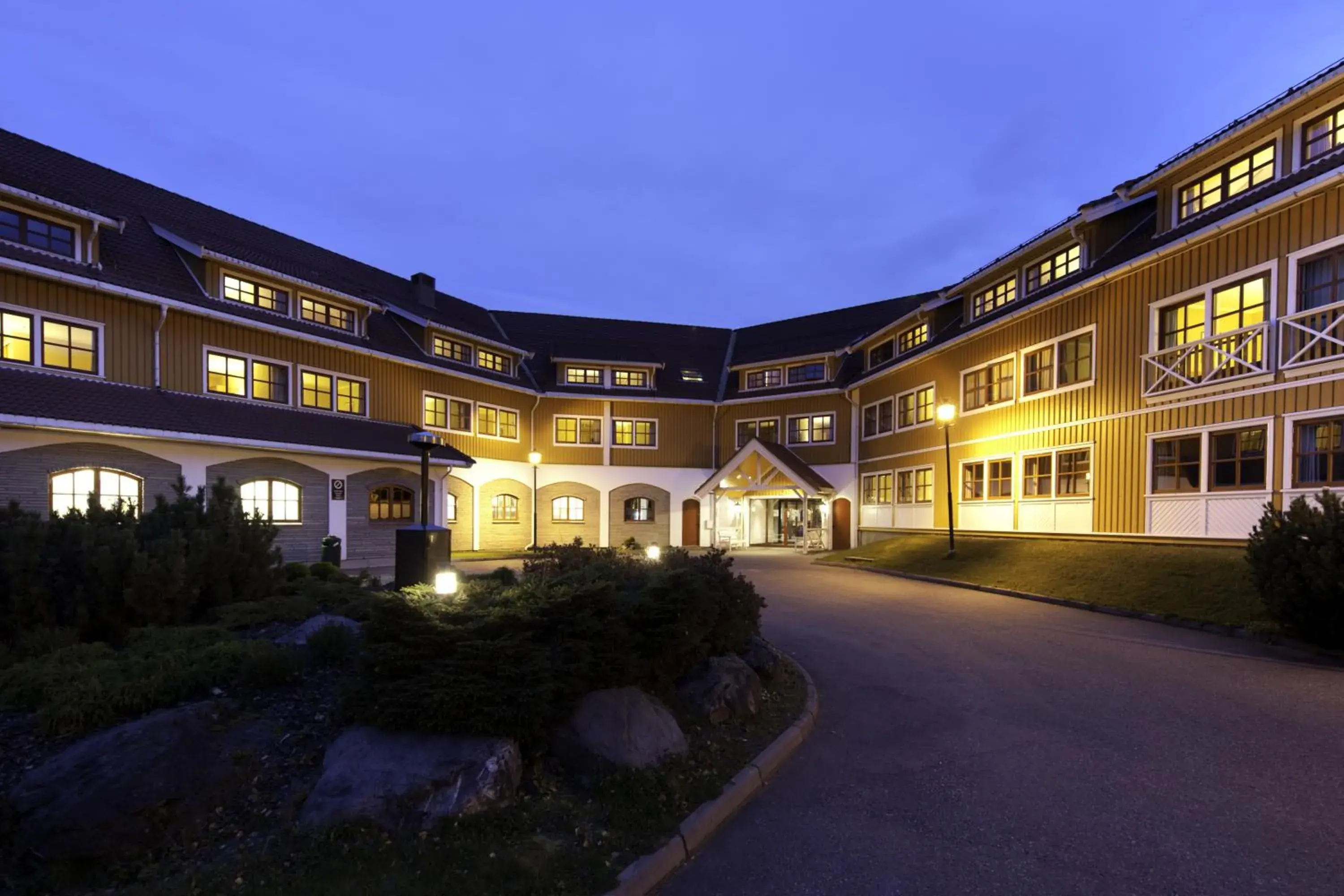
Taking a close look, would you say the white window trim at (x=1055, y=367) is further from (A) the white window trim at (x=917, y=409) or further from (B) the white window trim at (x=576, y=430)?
(B) the white window trim at (x=576, y=430)

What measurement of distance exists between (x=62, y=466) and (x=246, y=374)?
18.8ft

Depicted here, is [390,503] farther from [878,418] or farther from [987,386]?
[987,386]

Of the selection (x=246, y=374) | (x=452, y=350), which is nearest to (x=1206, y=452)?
(x=452, y=350)

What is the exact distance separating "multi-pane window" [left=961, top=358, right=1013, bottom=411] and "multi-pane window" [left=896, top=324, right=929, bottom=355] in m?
3.40

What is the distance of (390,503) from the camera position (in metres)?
23.0

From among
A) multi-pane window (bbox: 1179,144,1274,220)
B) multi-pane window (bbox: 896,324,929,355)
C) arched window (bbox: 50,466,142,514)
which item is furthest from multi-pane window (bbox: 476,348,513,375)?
multi-pane window (bbox: 1179,144,1274,220)

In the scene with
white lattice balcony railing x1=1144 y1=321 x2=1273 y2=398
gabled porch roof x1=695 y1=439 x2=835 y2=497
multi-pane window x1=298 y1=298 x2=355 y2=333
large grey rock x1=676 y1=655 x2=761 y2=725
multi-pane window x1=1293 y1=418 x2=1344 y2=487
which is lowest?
large grey rock x1=676 y1=655 x2=761 y2=725

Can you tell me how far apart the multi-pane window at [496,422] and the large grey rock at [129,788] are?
2488 cm

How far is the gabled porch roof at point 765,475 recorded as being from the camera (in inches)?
1151

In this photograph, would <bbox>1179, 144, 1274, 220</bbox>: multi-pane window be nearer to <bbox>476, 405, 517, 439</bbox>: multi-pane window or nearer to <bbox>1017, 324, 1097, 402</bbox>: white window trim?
<bbox>1017, 324, 1097, 402</bbox>: white window trim

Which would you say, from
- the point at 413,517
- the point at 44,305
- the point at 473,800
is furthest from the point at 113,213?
the point at 473,800

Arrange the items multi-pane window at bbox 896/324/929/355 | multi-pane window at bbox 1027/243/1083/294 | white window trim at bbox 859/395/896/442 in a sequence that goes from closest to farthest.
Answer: multi-pane window at bbox 1027/243/1083/294, multi-pane window at bbox 896/324/929/355, white window trim at bbox 859/395/896/442

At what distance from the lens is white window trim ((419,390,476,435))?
26.2 metres

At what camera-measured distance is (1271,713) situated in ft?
22.4
